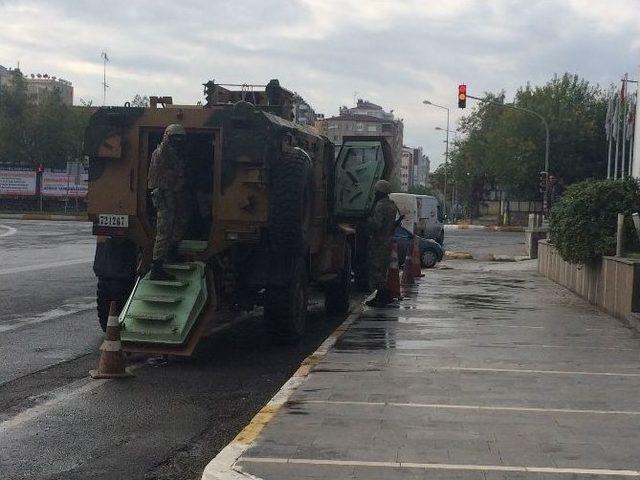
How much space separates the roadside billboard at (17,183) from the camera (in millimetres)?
63406

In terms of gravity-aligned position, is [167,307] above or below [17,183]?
below

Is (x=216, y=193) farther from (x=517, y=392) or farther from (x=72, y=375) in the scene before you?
(x=517, y=392)

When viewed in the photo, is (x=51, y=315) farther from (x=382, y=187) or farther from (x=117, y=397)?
(x=117, y=397)

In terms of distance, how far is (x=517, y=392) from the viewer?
26.3 feet

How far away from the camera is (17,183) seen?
210ft

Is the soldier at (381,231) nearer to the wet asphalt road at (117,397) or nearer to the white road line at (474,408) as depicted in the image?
the wet asphalt road at (117,397)

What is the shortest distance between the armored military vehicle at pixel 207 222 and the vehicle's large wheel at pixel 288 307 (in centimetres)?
1

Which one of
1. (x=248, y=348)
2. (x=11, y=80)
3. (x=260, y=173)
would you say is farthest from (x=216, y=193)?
(x=11, y=80)

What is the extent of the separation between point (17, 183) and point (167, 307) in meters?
57.5

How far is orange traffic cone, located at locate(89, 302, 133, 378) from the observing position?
8867mm

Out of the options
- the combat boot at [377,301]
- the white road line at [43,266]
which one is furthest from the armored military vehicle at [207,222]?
the white road line at [43,266]

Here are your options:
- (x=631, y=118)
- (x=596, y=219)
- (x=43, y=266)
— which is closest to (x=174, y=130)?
(x=596, y=219)

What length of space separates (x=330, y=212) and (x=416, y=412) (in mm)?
6684

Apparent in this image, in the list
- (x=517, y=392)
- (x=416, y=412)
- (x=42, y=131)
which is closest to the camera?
(x=416, y=412)
